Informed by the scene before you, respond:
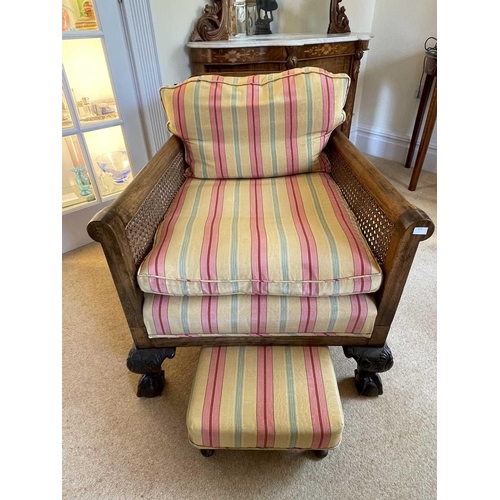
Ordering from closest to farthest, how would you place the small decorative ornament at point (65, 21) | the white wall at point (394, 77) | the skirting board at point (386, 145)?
the small decorative ornament at point (65, 21) → the white wall at point (394, 77) → the skirting board at point (386, 145)

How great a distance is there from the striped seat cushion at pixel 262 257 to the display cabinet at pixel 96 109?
1.00 meters

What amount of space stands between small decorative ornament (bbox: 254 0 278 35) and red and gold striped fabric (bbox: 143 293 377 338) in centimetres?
196

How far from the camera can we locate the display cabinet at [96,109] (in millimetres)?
1520

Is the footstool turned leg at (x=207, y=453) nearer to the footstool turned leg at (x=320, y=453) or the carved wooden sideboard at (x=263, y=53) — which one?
the footstool turned leg at (x=320, y=453)

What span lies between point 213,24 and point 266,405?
189cm

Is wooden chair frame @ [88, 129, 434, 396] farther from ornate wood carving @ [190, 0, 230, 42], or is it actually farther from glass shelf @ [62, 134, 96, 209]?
ornate wood carving @ [190, 0, 230, 42]

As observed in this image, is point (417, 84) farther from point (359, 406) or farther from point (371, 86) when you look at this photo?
point (359, 406)

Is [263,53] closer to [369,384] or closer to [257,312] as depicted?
[257,312]

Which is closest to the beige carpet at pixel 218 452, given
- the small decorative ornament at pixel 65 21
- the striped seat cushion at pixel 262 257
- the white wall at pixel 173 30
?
the striped seat cushion at pixel 262 257

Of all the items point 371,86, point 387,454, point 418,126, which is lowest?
point 387,454

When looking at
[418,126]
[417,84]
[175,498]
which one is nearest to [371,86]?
[417,84]

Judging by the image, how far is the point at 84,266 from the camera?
67.2 inches

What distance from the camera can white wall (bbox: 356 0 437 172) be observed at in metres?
2.21

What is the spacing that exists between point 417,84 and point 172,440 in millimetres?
2617
